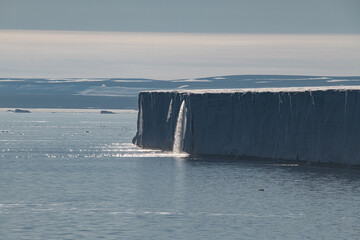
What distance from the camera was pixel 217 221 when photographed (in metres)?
28.1

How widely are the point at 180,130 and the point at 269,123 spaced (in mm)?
9366

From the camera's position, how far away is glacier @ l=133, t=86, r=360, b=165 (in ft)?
140

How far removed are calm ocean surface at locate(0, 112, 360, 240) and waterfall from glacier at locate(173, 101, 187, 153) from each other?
364 cm

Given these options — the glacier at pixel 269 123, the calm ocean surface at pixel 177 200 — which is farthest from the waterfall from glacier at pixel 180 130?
the calm ocean surface at pixel 177 200

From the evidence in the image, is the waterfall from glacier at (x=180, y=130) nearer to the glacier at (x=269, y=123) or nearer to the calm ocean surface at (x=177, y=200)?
the glacier at (x=269, y=123)

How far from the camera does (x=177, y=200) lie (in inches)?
1314

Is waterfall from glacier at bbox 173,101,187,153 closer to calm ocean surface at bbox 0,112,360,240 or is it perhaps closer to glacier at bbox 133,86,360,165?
glacier at bbox 133,86,360,165

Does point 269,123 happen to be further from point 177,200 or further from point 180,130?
point 177,200

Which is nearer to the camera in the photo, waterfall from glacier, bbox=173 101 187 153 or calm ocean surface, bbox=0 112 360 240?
calm ocean surface, bbox=0 112 360 240

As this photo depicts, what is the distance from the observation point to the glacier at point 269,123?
42656 mm

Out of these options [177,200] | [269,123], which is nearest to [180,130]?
[269,123]

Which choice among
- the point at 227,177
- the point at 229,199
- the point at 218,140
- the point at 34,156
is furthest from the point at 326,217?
the point at 34,156

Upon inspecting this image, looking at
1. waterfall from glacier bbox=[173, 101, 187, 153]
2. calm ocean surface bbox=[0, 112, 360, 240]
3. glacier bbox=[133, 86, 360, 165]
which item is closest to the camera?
calm ocean surface bbox=[0, 112, 360, 240]

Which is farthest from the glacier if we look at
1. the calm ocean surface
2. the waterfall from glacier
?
the calm ocean surface
